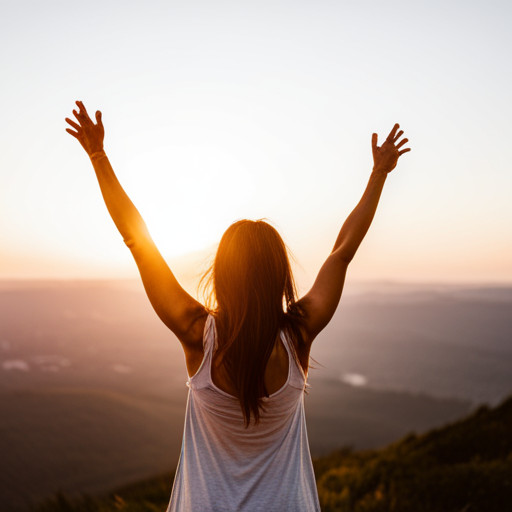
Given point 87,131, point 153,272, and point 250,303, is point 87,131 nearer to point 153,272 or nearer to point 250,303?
point 153,272

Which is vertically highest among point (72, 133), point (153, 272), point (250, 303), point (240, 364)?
point (72, 133)

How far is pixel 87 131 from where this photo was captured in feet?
7.07

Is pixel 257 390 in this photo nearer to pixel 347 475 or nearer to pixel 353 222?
pixel 353 222

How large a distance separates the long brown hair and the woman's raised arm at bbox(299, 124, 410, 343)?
8cm

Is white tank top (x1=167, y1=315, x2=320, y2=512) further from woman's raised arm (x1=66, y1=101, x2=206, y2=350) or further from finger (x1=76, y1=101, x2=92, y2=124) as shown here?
finger (x1=76, y1=101, x2=92, y2=124)

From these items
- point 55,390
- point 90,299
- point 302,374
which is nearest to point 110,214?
point 302,374

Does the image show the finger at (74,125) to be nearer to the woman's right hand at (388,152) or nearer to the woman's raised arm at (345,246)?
the woman's raised arm at (345,246)

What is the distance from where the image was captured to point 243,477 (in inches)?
75.0

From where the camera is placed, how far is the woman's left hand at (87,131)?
6.99ft

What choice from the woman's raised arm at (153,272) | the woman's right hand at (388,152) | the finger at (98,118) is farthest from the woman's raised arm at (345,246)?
the finger at (98,118)

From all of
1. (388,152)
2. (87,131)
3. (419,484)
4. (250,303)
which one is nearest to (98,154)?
(87,131)

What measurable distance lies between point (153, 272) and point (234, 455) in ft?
2.51

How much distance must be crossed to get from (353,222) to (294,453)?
107cm

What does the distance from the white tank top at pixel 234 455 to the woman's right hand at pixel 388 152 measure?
122 centimetres
